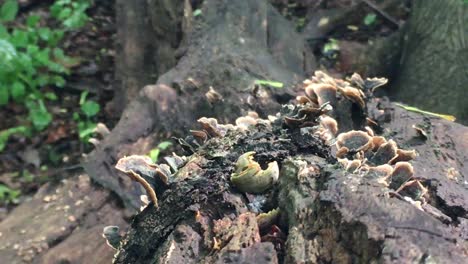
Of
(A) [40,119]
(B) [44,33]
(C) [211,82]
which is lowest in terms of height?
(A) [40,119]

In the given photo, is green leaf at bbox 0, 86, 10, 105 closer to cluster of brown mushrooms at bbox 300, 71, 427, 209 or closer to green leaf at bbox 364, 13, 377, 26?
cluster of brown mushrooms at bbox 300, 71, 427, 209

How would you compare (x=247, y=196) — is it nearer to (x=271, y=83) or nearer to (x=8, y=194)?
(x=271, y=83)

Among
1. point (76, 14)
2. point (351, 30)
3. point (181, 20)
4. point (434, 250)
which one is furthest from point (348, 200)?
point (76, 14)

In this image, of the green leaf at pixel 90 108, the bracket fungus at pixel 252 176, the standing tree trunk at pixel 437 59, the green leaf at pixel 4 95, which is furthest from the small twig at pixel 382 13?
the bracket fungus at pixel 252 176

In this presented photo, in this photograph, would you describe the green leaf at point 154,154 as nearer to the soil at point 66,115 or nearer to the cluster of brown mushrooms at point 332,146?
the cluster of brown mushrooms at point 332,146

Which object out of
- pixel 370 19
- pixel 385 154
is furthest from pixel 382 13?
pixel 385 154

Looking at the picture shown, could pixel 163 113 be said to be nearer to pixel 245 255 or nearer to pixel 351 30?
pixel 245 255
